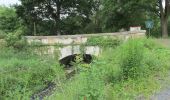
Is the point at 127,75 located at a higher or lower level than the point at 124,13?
lower

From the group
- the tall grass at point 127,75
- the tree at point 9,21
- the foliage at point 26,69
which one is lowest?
the foliage at point 26,69

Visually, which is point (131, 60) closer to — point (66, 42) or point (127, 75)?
point (127, 75)

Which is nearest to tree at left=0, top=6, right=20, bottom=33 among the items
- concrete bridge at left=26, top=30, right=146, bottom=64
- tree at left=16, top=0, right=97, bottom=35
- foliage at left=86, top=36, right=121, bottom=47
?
tree at left=16, top=0, right=97, bottom=35

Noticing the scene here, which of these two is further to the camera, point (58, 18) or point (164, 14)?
point (58, 18)

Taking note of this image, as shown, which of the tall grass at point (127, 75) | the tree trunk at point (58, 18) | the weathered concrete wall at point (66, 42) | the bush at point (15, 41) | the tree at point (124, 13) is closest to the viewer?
the tall grass at point (127, 75)

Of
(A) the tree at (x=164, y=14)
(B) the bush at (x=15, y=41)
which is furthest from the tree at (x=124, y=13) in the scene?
(B) the bush at (x=15, y=41)

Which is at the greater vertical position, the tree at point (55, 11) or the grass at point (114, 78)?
the tree at point (55, 11)

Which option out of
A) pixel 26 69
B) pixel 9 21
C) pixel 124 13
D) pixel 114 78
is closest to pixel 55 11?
pixel 124 13

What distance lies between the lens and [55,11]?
4353 centimetres

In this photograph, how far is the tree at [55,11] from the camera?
42844mm

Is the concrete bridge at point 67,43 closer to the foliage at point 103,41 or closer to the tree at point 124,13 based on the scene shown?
the foliage at point 103,41

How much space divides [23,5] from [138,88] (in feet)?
107

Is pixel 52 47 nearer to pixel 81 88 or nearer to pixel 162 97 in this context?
pixel 162 97

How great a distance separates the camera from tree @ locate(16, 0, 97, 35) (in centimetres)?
4284
